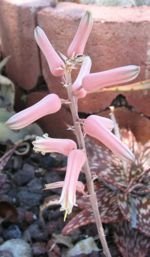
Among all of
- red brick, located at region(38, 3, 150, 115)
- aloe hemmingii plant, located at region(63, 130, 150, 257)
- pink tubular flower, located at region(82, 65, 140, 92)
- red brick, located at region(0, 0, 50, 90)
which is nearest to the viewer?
pink tubular flower, located at region(82, 65, 140, 92)

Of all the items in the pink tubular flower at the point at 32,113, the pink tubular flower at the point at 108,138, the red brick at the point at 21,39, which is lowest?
the red brick at the point at 21,39

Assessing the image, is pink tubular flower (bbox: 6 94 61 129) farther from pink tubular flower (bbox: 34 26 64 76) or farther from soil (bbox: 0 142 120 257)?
soil (bbox: 0 142 120 257)

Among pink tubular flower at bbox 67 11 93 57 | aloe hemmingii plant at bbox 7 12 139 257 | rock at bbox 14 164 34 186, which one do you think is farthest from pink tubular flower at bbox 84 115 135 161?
rock at bbox 14 164 34 186

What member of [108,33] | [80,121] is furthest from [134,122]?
[80,121]

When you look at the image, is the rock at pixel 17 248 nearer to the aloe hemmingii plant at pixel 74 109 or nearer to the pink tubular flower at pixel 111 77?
the aloe hemmingii plant at pixel 74 109

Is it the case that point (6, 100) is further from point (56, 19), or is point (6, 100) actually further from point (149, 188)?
point (149, 188)

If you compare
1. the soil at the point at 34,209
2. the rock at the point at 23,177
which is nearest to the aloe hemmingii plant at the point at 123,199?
the soil at the point at 34,209

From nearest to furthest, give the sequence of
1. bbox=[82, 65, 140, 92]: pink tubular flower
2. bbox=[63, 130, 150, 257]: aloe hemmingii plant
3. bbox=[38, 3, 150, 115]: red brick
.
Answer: bbox=[82, 65, 140, 92]: pink tubular flower, bbox=[63, 130, 150, 257]: aloe hemmingii plant, bbox=[38, 3, 150, 115]: red brick
